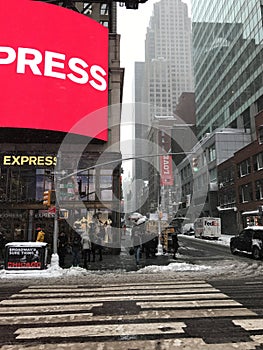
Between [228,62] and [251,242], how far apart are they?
59223 millimetres

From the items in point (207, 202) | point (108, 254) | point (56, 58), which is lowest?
point (108, 254)

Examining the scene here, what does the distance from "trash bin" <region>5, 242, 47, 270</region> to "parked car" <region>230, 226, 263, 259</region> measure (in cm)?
1247

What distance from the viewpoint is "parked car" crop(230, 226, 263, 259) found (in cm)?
1886

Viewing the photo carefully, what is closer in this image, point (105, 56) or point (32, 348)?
point (32, 348)

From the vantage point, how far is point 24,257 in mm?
14250

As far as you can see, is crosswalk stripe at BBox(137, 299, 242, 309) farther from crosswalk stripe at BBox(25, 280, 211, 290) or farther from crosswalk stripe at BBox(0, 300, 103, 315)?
crosswalk stripe at BBox(25, 280, 211, 290)

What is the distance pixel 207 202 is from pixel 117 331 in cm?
6224

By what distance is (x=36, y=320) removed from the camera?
22.2 feet

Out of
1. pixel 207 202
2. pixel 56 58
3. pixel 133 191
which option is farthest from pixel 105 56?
pixel 133 191

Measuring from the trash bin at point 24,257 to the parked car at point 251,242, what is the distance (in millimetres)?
12472

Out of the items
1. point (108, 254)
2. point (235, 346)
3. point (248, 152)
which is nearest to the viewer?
point (235, 346)

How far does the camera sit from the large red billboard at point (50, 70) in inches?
1049

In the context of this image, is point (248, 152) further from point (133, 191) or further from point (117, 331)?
point (133, 191)

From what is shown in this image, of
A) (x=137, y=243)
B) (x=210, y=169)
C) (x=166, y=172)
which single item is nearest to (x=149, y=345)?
(x=137, y=243)
